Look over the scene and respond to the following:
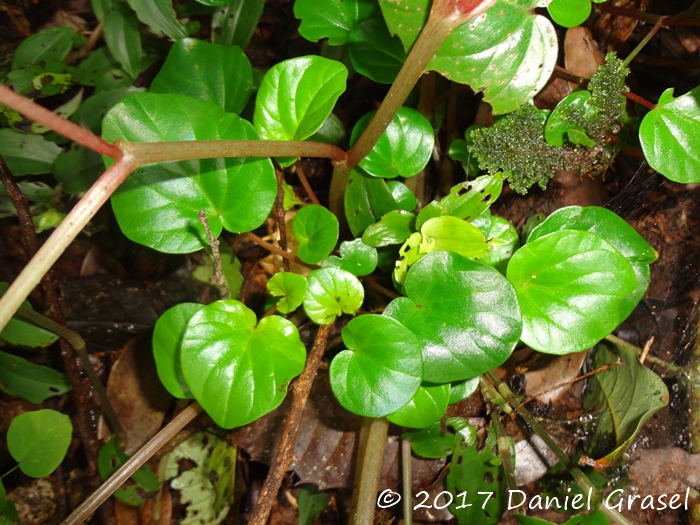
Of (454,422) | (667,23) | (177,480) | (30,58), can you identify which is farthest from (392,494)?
(30,58)

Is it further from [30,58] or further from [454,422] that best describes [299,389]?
[30,58]

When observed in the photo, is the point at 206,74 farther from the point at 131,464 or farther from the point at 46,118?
the point at 131,464

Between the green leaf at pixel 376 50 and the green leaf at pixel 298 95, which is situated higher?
the green leaf at pixel 376 50

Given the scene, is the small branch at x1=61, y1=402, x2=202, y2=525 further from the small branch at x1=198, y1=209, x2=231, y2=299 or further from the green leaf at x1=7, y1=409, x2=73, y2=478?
the small branch at x1=198, y1=209, x2=231, y2=299

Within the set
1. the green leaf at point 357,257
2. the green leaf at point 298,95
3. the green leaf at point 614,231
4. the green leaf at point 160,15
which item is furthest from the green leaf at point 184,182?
the green leaf at point 614,231

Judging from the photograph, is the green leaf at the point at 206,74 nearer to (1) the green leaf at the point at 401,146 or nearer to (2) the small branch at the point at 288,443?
(1) the green leaf at the point at 401,146

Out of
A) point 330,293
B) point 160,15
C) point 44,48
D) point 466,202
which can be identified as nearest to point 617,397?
point 466,202

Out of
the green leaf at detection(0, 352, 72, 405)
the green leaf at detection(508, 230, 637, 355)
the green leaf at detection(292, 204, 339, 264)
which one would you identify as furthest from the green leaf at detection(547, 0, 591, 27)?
the green leaf at detection(0, 352, 72, 405)

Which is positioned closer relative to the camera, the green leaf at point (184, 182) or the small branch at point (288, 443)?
the green leaf at point (184, 182)
